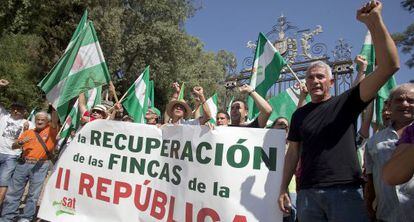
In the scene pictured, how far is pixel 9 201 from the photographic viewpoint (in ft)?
16.5

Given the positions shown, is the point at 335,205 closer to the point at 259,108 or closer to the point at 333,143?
the point at 333,143

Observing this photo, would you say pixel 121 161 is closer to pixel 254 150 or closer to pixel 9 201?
pixel 254 150

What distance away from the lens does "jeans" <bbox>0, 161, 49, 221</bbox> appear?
501 centimetres

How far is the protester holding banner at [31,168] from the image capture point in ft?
16.5

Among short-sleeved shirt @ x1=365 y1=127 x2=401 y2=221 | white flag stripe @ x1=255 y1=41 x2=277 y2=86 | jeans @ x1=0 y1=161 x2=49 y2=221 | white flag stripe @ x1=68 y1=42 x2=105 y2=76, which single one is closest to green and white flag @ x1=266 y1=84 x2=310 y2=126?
white flag stripe @ x1=255 y1=41 x2=277 y2=86

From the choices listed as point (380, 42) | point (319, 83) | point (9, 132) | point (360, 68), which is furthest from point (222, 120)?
point (9, 132)

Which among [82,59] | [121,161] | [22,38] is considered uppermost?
[22,38]

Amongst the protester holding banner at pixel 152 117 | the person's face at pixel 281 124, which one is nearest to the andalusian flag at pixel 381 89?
the person's face at pixel 281 124

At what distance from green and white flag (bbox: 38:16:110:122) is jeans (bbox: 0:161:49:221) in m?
0.79

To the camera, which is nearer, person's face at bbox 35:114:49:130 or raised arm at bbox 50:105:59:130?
person's face at bbox 35:114:49:130

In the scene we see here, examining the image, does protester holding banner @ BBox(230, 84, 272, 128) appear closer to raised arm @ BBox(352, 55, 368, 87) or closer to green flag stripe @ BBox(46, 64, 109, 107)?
raised arm @ BBox(352, 55, 368, 87)

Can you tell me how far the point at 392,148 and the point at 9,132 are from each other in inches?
208

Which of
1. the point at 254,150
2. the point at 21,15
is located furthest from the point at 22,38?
the point at 254,150

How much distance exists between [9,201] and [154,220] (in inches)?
95.8
